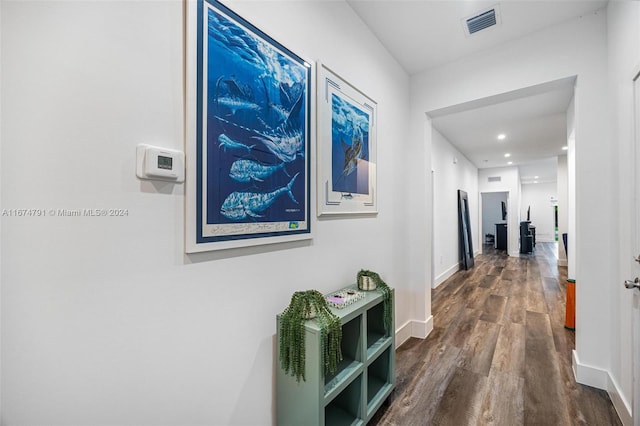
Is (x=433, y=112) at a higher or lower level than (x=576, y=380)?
higher

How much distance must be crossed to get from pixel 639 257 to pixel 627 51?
1.21 m

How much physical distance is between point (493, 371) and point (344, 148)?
2.15 meters

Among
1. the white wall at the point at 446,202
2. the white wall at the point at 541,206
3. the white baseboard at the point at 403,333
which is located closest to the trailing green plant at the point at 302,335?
the white baseboard at the point at 403,333

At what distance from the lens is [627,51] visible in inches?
61.8

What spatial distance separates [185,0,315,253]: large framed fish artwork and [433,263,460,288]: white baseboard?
4.02 meters

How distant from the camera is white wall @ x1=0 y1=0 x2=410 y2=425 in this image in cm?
74

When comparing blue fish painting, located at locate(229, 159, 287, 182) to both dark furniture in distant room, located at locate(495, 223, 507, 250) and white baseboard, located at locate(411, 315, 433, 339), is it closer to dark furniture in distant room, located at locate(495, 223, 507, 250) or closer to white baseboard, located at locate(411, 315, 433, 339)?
white baseboard, located at locate(411, 315, 433, 339)

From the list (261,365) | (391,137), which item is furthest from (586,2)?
(261,365)

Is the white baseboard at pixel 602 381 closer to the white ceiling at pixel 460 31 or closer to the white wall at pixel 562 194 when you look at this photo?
the white ceiling at pixel 460 31

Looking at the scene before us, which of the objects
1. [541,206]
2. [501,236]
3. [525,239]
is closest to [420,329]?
[525,239]

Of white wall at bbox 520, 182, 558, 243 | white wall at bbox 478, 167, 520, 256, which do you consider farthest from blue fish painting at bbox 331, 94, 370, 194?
white wall at bbox 520, 182, 558, 243

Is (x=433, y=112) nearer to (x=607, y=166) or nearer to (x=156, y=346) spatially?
(x=607, y=166)

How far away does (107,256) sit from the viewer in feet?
2.80

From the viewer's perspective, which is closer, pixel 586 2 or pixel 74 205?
pixel 74 205
